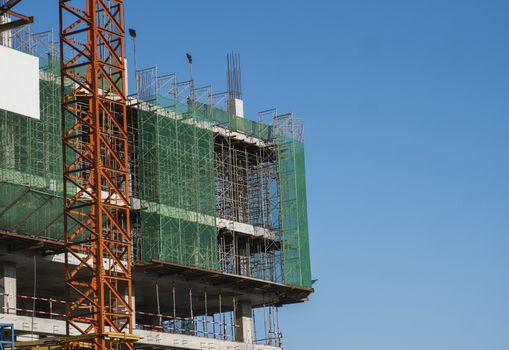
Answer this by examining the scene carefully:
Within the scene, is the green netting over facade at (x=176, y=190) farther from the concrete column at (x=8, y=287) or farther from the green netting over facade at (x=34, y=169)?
the concrete column at (x=8, y=287)

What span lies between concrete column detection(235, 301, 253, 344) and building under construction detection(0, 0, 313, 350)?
0.31 feet

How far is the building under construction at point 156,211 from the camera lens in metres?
68.5

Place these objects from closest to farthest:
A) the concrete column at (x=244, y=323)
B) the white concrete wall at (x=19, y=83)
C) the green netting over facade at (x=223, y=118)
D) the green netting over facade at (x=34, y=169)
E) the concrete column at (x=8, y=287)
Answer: the white concrete wall at (x=19, y=83) → the green netting over facade at (x=34, y=169) → the concrete column at (x=8, y=287) → the green netting over facade at (x=223, y=118) → the concrete column at (x=244, y=323)

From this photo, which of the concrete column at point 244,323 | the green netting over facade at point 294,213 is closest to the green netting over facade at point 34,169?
the concrete column at point 244,323

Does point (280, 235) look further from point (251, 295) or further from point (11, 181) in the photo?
point (11, 181)

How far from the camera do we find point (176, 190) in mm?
80312

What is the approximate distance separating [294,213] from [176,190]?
12.4 metres

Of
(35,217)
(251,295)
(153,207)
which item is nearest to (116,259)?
(35,217)

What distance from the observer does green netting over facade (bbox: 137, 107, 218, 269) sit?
78.9 m

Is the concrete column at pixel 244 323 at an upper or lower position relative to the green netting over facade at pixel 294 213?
lower

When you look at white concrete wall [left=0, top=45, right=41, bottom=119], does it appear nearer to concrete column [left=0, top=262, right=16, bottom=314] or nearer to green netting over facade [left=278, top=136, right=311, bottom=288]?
concrete column [left=0, top=262, right=16, bottom=314]

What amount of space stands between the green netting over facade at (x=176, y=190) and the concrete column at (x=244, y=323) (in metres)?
7.11

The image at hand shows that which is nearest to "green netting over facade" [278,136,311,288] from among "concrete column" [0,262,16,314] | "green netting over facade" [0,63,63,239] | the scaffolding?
the scaffolding

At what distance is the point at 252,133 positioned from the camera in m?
89.5
